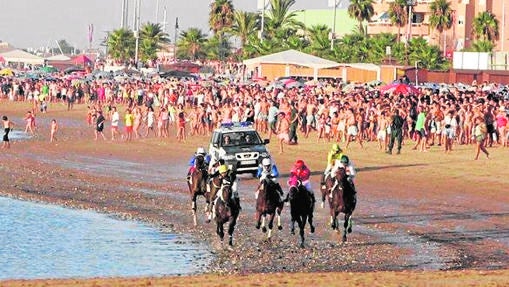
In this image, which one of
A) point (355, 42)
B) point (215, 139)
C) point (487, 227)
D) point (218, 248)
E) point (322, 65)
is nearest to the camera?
point (218, 248)

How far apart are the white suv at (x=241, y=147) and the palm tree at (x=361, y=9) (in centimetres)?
9234

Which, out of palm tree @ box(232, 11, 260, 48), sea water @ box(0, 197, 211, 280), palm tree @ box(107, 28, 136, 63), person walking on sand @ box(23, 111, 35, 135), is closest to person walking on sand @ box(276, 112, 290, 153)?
sea water @ box(0, 197, 211, 280)

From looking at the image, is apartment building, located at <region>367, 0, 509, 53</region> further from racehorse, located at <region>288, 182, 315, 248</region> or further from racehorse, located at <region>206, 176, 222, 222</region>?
racehorse, located at <region>288, 182, 315, 248</region>

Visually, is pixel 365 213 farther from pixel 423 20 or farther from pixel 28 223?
pixel 423 20

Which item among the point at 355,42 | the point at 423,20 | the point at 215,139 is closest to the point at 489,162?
the point at 215,139

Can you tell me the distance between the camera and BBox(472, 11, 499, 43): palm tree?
381 ft

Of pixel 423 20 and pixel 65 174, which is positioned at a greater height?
pixel 423 20

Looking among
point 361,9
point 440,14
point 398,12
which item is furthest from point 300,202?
point 361,9

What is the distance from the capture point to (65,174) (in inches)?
1624

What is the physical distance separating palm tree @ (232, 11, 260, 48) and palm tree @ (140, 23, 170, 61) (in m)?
18.0

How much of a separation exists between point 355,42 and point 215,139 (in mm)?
78480

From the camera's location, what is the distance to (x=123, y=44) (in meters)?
160

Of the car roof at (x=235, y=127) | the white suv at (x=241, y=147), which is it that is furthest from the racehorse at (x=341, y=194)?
the car roof at (x=235, y=127)

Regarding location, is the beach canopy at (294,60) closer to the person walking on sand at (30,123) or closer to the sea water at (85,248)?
the person walking on sand at (30,123)
